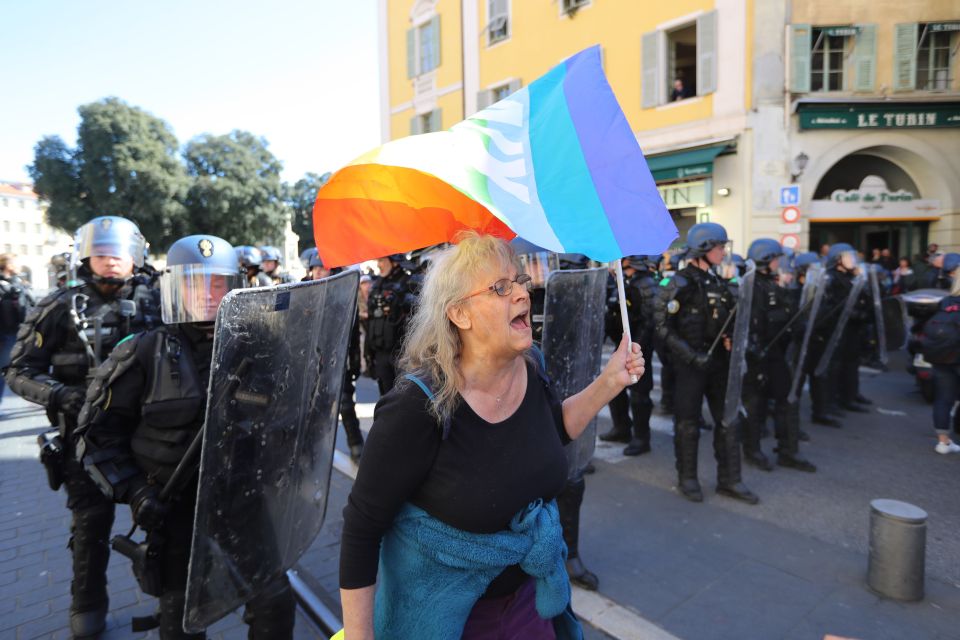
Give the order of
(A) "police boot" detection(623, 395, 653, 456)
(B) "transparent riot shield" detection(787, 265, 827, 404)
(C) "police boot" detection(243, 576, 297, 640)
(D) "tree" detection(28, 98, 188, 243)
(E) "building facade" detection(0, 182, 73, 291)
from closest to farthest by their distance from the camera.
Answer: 1. (C) "police boot" detection(243, 576, 297, 640)
2. (B) "transparent riot shield" detection(787, 265, 827, 404)
3. (A) "police boot" detection(623, 395, 653, 456)
4. (D) "tree" detection(28, 98, 188, 243)
5. (E) "building facade" detection(0, 182, 73, 291)

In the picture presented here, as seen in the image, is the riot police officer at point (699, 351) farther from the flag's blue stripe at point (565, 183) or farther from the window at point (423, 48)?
the window at point (423, 48)

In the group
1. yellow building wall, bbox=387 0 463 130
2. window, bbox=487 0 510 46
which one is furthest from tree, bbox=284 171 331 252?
window, bbox=487 0 510 46

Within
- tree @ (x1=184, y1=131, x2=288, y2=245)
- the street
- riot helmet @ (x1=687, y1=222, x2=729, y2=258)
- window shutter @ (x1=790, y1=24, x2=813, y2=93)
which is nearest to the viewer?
the street

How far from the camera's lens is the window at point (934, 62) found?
14.8 m

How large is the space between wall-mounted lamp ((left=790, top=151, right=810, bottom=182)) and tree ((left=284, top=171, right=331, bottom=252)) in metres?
36.6

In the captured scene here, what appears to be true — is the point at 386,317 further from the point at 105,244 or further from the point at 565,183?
the point at 565,183

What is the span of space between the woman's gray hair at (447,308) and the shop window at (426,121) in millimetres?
22436

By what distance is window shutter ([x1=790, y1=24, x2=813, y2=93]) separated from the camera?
14.2 meters

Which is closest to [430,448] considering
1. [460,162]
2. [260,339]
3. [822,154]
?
[260,339]

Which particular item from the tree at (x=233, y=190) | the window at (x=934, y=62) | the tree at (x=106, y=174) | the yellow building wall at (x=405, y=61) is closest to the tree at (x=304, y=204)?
the tree at (x=233, y=190)

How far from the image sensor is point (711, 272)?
499 cm

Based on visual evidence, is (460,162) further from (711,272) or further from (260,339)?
(711,272)

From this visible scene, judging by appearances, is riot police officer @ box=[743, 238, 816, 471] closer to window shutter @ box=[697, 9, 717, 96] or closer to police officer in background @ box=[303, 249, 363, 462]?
police officer in background @ box=[303, 249, 363, 462]

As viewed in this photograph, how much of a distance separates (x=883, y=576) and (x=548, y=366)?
2.17 m
